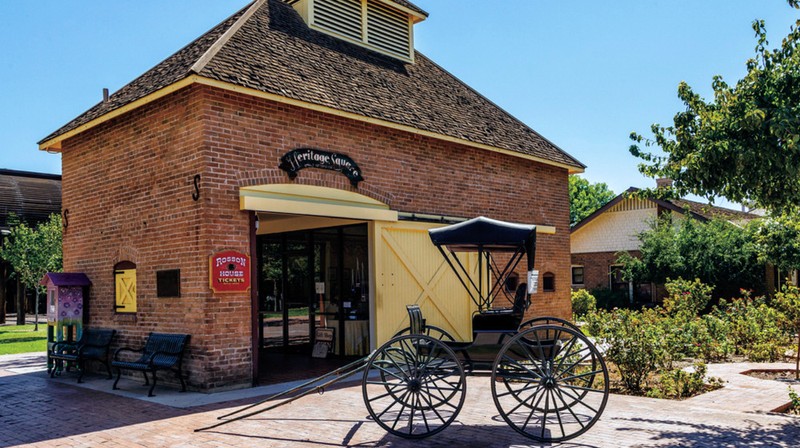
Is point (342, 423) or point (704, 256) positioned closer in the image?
point (342, 423)

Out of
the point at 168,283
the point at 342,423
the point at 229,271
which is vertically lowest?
the point at 342,423

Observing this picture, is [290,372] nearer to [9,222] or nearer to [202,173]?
[202,173]

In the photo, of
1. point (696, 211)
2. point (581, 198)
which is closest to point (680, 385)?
point (696, 211)

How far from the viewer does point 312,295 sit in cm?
1438

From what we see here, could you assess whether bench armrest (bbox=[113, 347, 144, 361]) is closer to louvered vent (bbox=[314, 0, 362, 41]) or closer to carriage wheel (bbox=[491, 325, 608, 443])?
carriage wheel (bbox=[491, 325, 608, 443])

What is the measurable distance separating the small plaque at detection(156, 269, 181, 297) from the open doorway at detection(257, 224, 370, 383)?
2.59 metres

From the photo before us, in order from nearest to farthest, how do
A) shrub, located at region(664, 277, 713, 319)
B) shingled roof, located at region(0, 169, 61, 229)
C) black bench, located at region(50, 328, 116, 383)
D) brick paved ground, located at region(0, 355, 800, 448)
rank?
brick paved ground, located at region(0, 355, 800, 448)
black bench, located at region(50, 328, 116, 383)
shrub, located at region(664, 277, 713, 319)
shingled roof, located at region(0, 169, 61, 229)

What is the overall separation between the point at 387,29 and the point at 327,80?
4.53m

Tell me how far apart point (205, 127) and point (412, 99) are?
5769 millimetres

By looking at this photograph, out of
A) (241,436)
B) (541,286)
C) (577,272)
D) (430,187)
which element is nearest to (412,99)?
(430,187)

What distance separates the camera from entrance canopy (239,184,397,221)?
1055 cm

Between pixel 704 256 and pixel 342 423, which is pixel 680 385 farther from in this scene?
pixel 704 256

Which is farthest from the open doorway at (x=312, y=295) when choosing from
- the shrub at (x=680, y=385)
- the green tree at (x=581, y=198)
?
the green tree at (x=581, y=198)

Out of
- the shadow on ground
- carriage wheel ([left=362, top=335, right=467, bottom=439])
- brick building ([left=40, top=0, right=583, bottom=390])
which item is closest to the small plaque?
brick building ([left=40, top=0, right=583, bottom=390])
